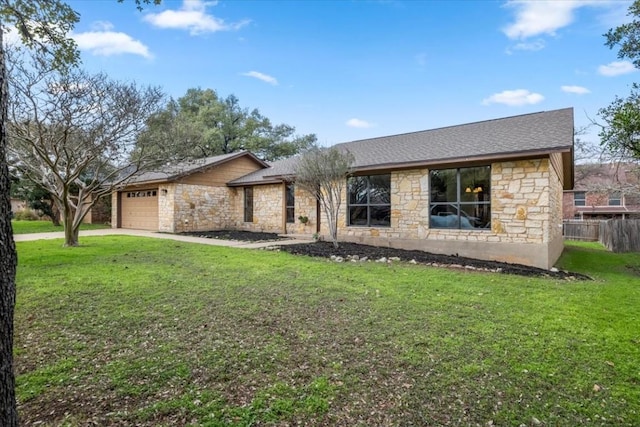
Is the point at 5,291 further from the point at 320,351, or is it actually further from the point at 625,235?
the point at 625,235

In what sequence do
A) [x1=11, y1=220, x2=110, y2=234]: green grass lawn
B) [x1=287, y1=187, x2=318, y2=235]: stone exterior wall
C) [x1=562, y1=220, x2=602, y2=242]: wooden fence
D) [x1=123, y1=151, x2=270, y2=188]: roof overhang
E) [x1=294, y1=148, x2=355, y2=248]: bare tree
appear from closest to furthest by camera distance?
[x1=294, y1=148, x2=355, y2=248]: bare tree → [x1=287, y1=187, x2=318, y2=235]: stone exterior wall → [x1=123, y1=151, x2=270, y2=188]: roof overhang → [x1=11, y1=220, x2=110, y2=234]: green grass lawn → [x1=562, y1=220, x2=602, y2=242]: wooden fence

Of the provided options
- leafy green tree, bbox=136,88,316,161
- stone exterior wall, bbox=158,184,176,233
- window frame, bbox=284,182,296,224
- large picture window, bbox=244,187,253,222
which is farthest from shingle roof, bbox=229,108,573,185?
leafy green tree, bbox=136,88,316,161

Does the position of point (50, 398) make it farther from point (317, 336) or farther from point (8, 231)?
point (317, 336)

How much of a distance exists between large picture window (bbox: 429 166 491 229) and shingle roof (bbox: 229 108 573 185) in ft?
2.10

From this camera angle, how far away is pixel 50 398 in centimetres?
260

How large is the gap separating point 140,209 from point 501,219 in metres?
17.3

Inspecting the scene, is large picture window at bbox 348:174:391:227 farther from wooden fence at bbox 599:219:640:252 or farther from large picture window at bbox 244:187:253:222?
wooden fence at bbox 599:219:640:252

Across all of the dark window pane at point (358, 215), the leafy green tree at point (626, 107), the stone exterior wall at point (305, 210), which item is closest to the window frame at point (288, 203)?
the stone exterior wall at point (305, 210)

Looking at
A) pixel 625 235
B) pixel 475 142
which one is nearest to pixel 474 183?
pixel 475 142

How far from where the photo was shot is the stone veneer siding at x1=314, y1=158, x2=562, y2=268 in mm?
8766

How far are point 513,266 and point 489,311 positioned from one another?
177 inches

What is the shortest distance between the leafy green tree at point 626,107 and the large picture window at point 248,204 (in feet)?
44.9

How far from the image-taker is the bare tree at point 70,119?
8750mm

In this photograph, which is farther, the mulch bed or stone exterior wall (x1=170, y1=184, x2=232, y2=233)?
stone exterior wall (x1=170, y1=184, x2=232, y2=233)
